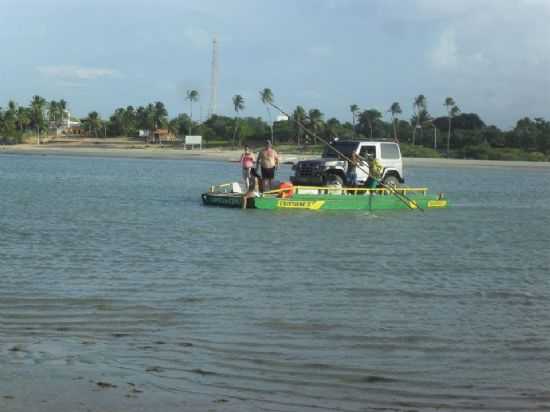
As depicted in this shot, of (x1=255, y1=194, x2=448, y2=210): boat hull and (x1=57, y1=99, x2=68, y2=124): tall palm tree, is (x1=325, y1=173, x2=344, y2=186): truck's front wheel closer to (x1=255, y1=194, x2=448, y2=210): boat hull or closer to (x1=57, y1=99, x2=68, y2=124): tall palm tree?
(x1=255, y1=194, x2=448, y2=210): boat hull

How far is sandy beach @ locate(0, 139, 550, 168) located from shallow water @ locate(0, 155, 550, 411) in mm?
48440

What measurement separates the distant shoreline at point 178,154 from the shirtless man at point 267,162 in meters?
41.7

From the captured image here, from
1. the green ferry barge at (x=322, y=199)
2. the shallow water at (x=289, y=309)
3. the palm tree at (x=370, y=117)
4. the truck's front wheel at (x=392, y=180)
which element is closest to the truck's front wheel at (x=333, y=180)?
the green ferry barge at (x=322, y=199)

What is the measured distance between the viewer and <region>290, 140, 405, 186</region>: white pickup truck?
79.5 feet

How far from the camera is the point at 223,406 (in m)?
6.25

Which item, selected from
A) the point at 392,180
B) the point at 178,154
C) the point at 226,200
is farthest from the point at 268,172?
the point at 178,154

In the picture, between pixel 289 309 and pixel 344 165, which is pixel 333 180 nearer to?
pixel 344 165

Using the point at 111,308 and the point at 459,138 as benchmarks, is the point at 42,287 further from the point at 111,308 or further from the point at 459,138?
the point at 459,138

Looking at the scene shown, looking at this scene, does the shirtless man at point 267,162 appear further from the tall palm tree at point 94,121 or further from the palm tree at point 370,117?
the tall palm tree at point 94,121

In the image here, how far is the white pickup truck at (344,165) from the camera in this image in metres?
24.2

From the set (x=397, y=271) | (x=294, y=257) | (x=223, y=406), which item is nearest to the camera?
(x=223, y=406)

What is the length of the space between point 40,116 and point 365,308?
138817 millimetres

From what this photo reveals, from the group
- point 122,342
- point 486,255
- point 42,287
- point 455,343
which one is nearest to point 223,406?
point 122,342

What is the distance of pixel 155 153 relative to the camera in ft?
330
